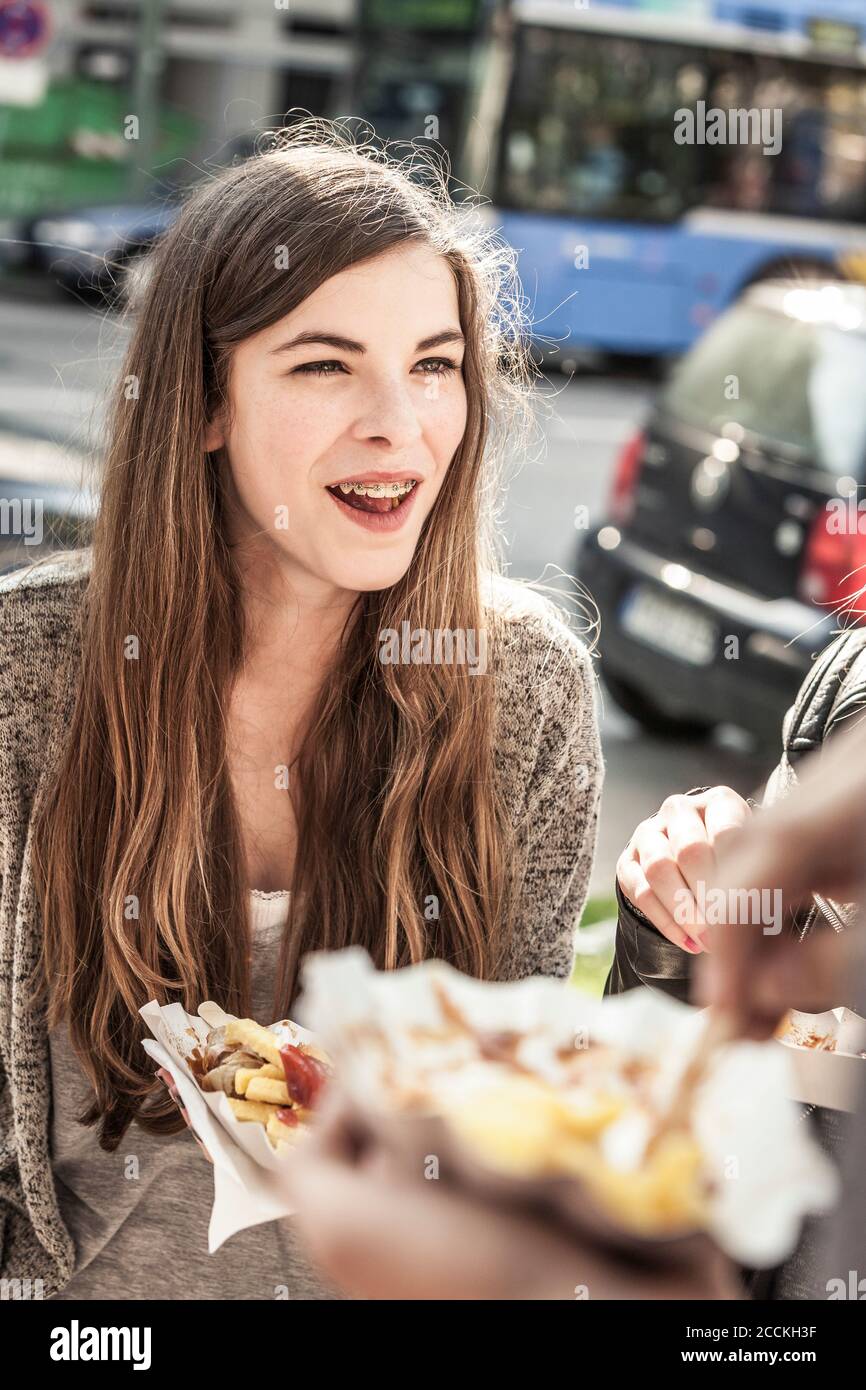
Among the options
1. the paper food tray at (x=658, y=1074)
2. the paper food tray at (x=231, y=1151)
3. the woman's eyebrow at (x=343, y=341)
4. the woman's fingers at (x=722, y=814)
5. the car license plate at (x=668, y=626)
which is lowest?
the car license plate at (x=668, y=626)

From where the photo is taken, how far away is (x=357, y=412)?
4.56 ft

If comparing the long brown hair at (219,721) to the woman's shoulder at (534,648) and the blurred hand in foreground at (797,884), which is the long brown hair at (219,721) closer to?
the woman's shoulder at (534,648)

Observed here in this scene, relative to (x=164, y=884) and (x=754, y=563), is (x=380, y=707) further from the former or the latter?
(x=754, y=563)

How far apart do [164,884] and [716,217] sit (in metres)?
11.3

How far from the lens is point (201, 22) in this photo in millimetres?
18859

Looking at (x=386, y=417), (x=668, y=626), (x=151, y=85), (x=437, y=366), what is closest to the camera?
(x=386, y=417)

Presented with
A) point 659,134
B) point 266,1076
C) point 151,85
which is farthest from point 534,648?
point 151,85

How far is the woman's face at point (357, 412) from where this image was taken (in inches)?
55.1

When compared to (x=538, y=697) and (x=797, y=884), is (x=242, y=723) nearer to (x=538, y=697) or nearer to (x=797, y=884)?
(x=538, y=697)

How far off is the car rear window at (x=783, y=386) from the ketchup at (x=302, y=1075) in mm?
3876

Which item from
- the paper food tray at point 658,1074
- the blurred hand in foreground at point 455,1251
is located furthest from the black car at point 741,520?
the blurred hand in foreground at point 455,1251

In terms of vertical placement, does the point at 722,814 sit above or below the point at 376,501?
below

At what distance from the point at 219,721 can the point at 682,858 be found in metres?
0.53

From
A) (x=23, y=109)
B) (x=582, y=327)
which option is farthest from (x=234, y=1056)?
(x=23, y=109)
